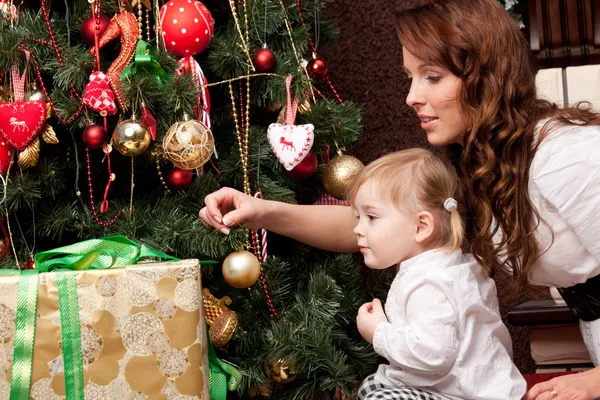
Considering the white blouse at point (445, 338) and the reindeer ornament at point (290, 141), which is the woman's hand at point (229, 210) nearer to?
the reindeer ornament at point (290, 141)

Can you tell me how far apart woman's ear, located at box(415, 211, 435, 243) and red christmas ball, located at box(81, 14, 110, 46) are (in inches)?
27.7

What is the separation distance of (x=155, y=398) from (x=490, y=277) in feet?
2.05

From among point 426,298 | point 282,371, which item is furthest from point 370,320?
point 282,371

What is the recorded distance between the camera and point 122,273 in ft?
3.34

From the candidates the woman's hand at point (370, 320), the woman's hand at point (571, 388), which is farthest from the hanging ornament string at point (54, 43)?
the woman's hand at point (571, 388)

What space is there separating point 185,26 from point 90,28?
19 centimetres

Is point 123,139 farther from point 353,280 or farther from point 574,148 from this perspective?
point 574,148

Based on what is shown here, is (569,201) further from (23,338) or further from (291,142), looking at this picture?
(23,338)

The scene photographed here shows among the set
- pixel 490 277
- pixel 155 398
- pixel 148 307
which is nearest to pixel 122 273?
pixel 148 307

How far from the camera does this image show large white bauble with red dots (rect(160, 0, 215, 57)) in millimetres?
1412

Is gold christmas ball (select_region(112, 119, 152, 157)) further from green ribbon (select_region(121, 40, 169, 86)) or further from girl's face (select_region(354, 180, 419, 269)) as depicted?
girl's face (select_region(354, 180, 419, 269))

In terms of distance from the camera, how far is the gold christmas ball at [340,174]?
1535 millimetres

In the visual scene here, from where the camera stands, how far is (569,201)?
1.18 m

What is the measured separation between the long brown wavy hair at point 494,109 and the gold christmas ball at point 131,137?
49 centimetres
